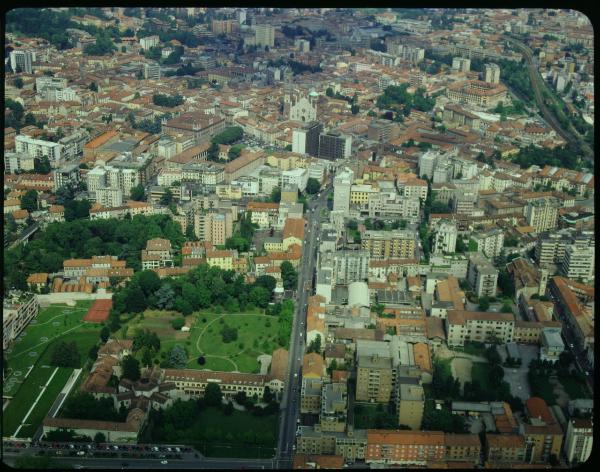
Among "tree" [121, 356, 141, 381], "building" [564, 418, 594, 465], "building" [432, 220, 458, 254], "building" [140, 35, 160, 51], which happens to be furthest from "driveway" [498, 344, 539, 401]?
"building" [140, 35, 160, 51]

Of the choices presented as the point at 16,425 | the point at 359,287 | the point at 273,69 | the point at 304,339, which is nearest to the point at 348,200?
the point at 359,287

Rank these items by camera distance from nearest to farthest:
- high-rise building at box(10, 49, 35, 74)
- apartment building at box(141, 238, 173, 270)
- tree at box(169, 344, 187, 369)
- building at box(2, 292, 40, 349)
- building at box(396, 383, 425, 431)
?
building at box(396, 383, 425, 431) < tree at box(169, 344, 187, 369) < building at box(2, 292, 40, 349) < apartment building at box(141, 238, 173, 270) < high-rise building at box(10, 49, 35, 74)

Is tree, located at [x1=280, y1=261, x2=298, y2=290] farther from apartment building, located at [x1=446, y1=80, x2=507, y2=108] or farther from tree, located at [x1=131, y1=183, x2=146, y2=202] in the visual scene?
apartment building, located at [x1=446, y1=80, x2=507, y2=108]

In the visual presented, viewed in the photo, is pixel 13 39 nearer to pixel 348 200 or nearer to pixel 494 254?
pixel 348 200

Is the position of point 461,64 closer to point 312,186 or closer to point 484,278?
point 312,186

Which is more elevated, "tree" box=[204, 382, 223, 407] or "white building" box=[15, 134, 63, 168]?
"tree" box=[204, 382, 223, 407]

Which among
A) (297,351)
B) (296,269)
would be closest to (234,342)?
(297,351)

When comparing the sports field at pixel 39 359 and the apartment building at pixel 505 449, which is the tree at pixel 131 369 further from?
the apartment building at pixel 505 449
